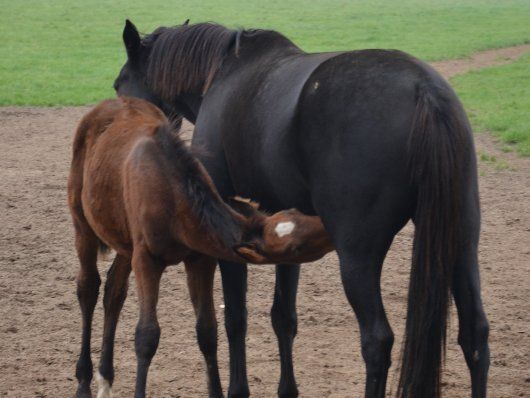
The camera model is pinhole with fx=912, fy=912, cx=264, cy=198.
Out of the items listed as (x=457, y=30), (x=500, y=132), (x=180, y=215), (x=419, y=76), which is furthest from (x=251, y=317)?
(x=457, y=30)

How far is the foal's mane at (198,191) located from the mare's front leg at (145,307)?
0.45 meters

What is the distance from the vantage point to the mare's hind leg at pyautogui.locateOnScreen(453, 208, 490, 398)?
13.3ft

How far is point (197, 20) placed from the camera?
27859 mm

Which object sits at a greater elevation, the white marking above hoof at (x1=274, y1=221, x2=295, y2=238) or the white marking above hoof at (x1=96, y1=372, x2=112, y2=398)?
the white marking above hoof at (x1=274, y1=221, x2=295, y2=238)

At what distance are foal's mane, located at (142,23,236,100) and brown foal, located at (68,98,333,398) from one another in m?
0.31

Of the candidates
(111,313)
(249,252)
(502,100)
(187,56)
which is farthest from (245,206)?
(502,100)

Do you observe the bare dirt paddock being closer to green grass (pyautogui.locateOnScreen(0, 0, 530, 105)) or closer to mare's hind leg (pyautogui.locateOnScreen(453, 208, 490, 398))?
mare's hind leg (pyautogui.locateOnScreen(453, 208, 490, 398))

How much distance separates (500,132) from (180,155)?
9080 mm

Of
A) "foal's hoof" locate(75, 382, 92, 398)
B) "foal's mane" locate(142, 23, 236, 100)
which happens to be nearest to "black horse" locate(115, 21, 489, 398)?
"foal's mane" locate(142, 23, 236, 100)


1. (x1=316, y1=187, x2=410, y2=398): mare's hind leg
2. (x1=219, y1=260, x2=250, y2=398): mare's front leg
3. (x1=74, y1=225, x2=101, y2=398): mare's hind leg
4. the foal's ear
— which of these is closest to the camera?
(x1=316, y1=187, x2=410, y2=398): mare's hind leg

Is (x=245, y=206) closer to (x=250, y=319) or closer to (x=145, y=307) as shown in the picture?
(x=145, y=307)

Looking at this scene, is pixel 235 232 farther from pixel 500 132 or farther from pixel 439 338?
pixel 500 132

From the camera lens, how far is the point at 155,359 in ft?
18.5

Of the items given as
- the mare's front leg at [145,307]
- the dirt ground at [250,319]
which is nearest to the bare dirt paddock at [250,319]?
the dirt ground at [250,319]
